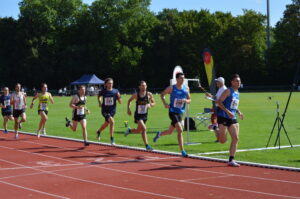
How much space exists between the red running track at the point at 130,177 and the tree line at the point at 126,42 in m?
59.7

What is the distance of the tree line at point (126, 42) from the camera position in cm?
7125

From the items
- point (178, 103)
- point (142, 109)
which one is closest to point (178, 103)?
point (178, 103)

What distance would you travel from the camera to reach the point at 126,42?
262ft

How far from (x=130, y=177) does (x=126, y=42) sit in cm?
7116

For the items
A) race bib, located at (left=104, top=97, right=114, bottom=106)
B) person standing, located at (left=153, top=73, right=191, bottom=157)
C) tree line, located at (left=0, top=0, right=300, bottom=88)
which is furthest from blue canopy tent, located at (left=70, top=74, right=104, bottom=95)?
person standing, located at (left=153, top=73, right=191, bottom=157)

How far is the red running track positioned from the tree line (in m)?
59.7

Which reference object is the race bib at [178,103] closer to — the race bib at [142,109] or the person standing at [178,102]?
the person standing at [178,102]

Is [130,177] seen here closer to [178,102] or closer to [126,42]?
[178,102]

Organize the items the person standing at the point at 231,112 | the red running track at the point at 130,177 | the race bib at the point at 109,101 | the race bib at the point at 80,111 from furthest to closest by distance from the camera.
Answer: the race bib at the point at 80,111 → the race bib at the point at 109,101 → the person standing at the point at 231,112 → the red running track at the point at 130,177

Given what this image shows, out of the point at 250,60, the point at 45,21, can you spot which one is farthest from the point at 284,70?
the point at 45,21

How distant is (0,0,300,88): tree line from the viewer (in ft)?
234

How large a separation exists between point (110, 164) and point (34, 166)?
66.5 inches

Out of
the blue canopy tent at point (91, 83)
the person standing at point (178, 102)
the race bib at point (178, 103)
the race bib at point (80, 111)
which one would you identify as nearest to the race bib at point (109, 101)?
the race bib at point (80, 111)

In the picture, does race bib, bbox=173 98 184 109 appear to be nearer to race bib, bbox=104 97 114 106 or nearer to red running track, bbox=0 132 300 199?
red running track, bbox=0 132 300 199
